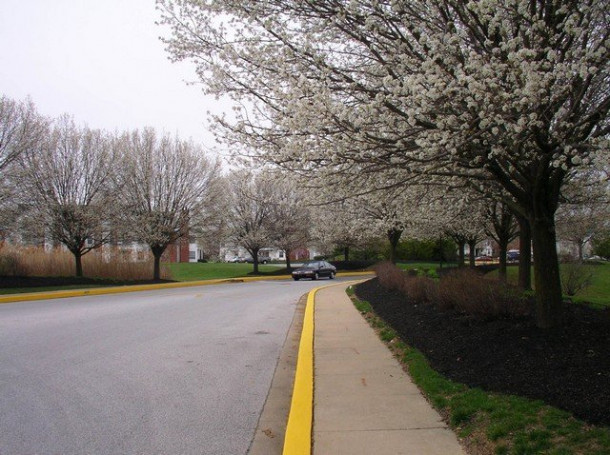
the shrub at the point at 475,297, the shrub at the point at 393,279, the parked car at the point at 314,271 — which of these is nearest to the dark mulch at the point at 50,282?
the parked car at the point at 314,271

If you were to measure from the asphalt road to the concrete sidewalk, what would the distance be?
29.0 inches

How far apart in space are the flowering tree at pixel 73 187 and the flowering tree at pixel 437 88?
2002cm

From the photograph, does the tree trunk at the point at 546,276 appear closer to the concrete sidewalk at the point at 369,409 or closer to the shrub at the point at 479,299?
the shrub at the point at 479,299

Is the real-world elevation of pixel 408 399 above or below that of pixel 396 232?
below

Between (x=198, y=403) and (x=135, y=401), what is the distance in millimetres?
704

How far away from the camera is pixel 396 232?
2716 centimetres

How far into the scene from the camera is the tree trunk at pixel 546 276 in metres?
Answer: 6.90

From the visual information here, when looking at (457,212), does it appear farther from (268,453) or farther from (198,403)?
(268,453)

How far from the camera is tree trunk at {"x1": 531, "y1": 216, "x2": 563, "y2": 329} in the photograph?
690 centimetres

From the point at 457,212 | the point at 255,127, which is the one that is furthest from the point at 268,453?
the point at 457,212

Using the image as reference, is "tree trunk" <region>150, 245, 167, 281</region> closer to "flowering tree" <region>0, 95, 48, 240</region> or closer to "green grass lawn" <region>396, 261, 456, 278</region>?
"flowering tree" <region>0, 95, 48, 240</region>

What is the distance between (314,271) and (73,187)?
15.6 m

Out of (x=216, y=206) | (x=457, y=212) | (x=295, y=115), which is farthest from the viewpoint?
(x=216, y=206)

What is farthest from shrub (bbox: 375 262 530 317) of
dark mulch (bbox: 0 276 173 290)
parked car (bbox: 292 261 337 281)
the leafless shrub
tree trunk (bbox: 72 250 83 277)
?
parked car (bbox: 292 261 337 281)
